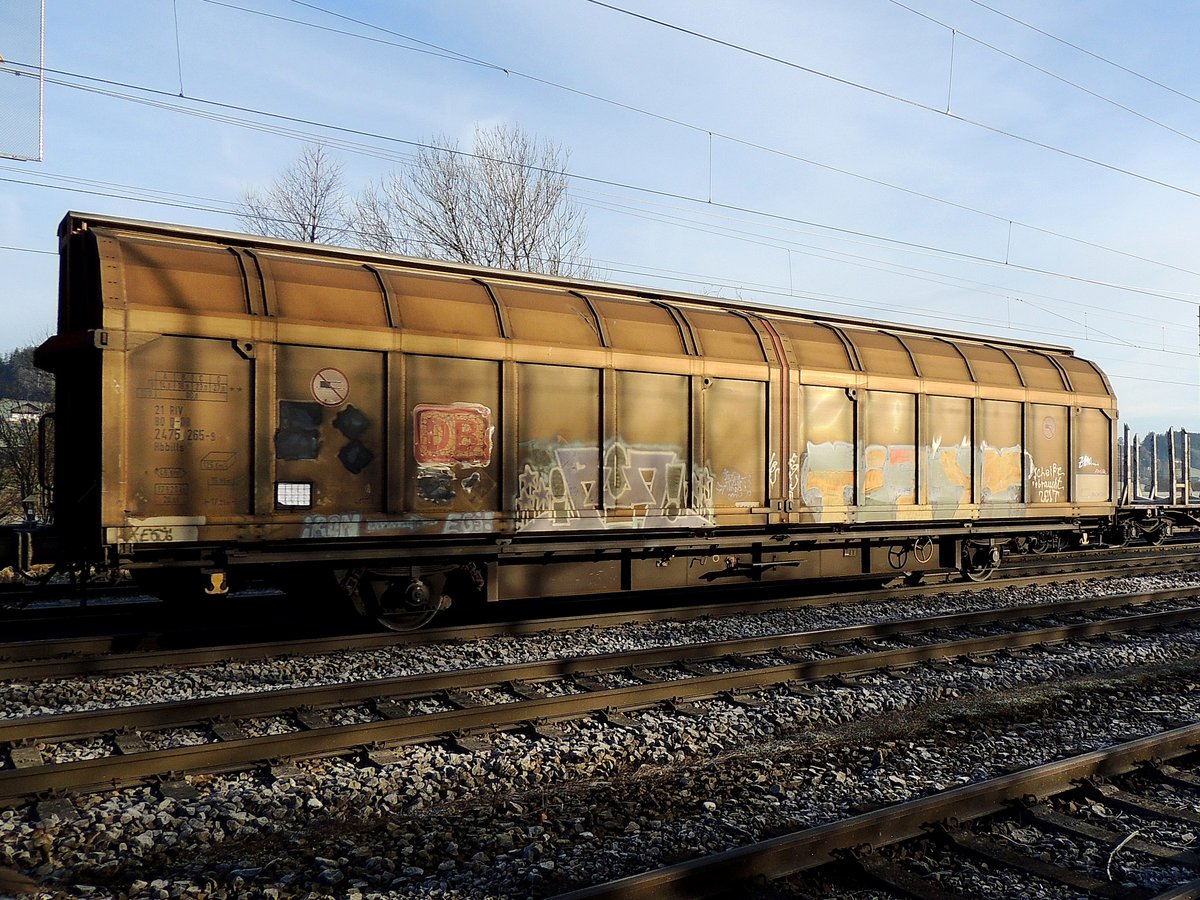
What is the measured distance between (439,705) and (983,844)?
155 inches

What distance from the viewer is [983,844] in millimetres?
4543

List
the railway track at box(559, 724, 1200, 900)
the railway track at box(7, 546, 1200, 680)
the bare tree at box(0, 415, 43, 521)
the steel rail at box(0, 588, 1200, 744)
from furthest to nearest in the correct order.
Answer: the bare tree at box(0, 415, 43, 521) < the railway track at box(7, 546, 1200, 680) < the steel rail at box(0, 588, 1200, 744) < the railway track at box(559, 724, 1200, 900)

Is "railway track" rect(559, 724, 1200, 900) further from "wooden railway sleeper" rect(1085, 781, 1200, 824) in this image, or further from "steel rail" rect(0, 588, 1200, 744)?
"steel rail" rect(0, 588, 1200, 744)

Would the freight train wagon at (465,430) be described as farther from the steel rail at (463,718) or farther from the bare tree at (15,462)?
the bare tree at (15,462)

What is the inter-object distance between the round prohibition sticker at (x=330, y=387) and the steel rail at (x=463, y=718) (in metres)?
2.96

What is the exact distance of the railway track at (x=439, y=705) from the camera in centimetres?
542

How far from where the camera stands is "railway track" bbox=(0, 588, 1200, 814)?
17.8ft

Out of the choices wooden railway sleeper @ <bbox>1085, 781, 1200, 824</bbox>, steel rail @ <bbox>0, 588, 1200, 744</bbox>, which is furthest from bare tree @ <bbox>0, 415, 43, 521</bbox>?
wooden railway sleeper @ <bbox>1085, 781, 1200, 824</bbox>

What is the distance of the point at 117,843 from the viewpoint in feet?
14.6

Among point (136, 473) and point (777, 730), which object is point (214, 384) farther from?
point (777, 730)

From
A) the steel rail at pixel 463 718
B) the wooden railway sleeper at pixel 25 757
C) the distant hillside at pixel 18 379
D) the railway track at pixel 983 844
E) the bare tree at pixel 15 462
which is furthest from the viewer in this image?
the distant hillside at pixel 18 379

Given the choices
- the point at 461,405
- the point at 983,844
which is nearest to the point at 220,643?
the point at 461,405

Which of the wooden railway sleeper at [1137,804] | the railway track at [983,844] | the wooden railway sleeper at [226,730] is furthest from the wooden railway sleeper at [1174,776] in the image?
the wooden railway sleeper at [226,730]

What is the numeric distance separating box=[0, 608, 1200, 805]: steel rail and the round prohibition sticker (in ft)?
9.71
